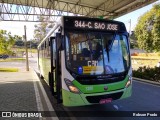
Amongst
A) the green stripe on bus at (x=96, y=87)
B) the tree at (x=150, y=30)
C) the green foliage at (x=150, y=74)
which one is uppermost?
the tree at (x=150, y=30)

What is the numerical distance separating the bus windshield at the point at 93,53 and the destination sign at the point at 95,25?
0.67 ft

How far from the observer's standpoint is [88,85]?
728cm

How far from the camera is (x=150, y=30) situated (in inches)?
982

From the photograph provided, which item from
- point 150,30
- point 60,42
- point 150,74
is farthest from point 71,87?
point 150,30

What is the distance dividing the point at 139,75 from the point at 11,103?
37.5ft

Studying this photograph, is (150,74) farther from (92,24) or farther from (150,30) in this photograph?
(92,24)

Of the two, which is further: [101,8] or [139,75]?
[101,8]

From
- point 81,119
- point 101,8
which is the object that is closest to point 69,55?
point 81,119

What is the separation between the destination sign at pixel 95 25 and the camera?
7.60 meters

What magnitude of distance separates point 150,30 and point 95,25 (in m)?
18.6

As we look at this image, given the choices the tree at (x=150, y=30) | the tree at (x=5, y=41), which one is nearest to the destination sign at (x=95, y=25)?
the tree at (x=150, y=30)

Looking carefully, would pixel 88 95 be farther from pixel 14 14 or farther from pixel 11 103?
pixel 14 14

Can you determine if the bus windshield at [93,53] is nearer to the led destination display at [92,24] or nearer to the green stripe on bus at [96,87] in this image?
the led destination display at [92,24]

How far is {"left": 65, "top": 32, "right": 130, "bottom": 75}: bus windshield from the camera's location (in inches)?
291
